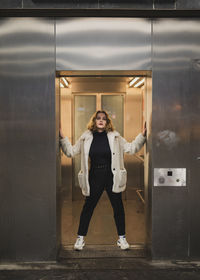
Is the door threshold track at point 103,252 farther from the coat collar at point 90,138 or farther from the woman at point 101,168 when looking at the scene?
the coat collar at point 90,138

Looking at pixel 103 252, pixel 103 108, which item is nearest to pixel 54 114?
pixel 103 252

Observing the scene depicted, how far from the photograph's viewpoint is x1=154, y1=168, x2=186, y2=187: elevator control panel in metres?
3.50

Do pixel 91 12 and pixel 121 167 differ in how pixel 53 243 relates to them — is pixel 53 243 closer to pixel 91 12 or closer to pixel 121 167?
pixel 121 167

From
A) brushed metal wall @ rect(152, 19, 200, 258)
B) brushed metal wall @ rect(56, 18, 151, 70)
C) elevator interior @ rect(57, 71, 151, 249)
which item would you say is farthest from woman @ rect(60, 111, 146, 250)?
elevator interior @ rect(57, 71, 151, 249)

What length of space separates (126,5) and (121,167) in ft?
7.23

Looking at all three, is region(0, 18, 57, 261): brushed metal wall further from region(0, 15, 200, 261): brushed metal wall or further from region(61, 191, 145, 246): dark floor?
region(61, 191, 145, 246): dark floor

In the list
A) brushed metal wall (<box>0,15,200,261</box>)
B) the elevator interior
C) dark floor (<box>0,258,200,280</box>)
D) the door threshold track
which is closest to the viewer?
dark floor (<box>0,258,200,280</box>)

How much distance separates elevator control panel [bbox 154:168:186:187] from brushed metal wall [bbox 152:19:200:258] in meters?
0.06

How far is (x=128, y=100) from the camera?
19.0 feet

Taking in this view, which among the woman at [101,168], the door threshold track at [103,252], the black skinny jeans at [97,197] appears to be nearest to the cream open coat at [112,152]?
the woman at [101,168]

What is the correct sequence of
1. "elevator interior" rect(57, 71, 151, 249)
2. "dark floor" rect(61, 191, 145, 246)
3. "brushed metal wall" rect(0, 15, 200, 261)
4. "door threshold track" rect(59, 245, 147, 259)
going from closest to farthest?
"brushed metal wall" rect(0, 15, 200, 261), "door threshold track" rect(59, 245, 147, 259), "dark floor" rect(61, 191, 145, 246), "elevator interior" rect(57, 71, 151, 249)

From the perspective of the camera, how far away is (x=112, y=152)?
A: 3.72m

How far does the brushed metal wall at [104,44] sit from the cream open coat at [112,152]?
100cm

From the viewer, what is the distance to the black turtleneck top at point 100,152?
3.75 meters
